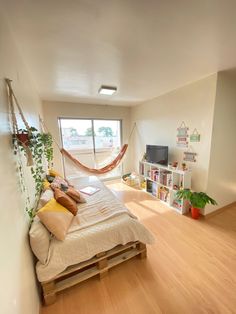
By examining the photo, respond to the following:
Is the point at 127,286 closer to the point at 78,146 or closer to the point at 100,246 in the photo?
the point at 100,246

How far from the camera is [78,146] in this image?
3.74 metres

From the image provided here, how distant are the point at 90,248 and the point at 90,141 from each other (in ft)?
9.30

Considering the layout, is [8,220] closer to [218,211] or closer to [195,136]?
[195,136]

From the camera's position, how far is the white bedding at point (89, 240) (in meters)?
1.16

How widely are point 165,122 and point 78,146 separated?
7.14 feet

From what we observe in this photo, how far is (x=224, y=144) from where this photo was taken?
7.46 ft

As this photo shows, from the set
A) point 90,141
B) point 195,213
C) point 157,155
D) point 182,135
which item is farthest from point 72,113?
point 195,213

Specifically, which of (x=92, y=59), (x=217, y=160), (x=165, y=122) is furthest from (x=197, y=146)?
(x=92, y=59)

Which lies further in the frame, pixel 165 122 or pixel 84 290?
pixel 165 122

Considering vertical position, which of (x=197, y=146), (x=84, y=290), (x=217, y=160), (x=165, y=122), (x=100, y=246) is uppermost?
(x=165, y=122)

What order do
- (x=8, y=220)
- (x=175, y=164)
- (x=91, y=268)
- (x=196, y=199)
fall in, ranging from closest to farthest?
(x=8, y=220) < (x=91, y=268) < (x=196, y=199) < (x=175, y=164)

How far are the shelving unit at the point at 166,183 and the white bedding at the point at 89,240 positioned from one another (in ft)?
4.20

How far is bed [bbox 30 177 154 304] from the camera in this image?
1.19 m

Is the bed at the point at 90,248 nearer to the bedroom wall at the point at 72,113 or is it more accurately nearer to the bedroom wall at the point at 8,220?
the bedroom wall at the point at 8,220
